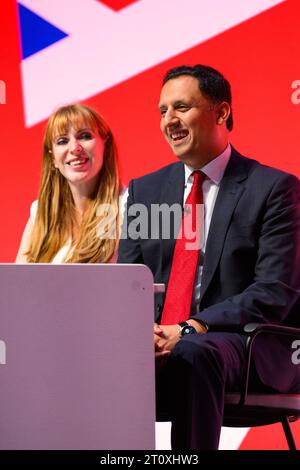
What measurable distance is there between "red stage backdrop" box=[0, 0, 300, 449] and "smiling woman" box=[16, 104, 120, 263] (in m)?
0.23

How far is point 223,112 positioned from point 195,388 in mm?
1251

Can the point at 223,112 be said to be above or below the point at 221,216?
above

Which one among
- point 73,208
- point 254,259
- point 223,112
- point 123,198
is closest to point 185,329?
point 254,259

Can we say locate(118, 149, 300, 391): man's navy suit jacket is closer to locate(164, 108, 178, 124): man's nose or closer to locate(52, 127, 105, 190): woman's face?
locate(164, 108, 178, 124): man's nose

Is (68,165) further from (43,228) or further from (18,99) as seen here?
(18,99)

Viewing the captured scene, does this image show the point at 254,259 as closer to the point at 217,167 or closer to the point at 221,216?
the point at 221,216

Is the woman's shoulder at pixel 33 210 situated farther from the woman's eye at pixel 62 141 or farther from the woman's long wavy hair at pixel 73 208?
the woman's eye at pixel 62 141

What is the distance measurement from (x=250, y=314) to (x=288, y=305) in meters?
0.16

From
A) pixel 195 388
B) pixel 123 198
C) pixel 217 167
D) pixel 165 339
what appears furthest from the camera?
pixel 123 198

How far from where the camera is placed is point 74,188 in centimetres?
412

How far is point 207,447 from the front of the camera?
275 centimetres

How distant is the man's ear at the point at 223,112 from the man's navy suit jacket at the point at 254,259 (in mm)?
176

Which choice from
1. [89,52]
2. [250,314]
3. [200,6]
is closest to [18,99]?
[89,52]
